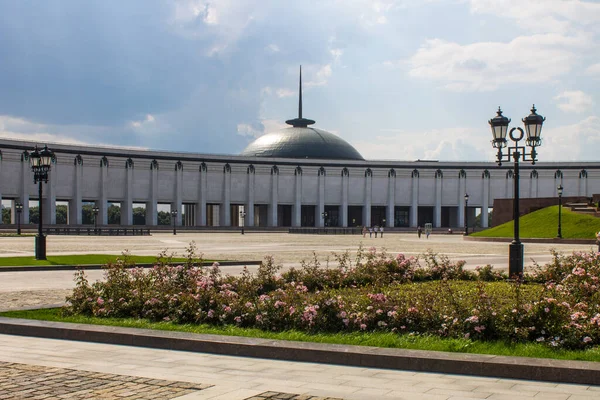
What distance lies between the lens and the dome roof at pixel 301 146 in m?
136

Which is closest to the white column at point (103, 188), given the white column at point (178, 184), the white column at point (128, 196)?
the white column at point (128, 196)

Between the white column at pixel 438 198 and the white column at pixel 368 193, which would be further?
the white column at pixel 438 198

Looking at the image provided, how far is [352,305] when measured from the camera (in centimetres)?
1070

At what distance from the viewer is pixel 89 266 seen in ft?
77.4

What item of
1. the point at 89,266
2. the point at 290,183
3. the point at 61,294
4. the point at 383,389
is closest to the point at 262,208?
the point at 290,183

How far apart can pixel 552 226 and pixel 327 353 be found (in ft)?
164

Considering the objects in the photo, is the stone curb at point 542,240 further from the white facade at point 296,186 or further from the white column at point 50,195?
the white column at point 50,195

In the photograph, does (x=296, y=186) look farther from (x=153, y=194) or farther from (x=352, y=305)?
(x=352, y=305)

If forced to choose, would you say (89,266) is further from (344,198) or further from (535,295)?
(344,198)

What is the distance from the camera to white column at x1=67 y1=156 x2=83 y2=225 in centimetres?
10106

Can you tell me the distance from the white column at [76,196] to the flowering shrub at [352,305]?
3616 inches

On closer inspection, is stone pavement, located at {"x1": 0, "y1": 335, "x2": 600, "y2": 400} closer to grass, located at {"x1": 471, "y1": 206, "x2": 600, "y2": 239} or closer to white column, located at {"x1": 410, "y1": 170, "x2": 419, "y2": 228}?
grass, located at {"x1": 471, "y1": 206, "x2": 600, "y2": 239}

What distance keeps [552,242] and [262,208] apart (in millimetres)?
76684

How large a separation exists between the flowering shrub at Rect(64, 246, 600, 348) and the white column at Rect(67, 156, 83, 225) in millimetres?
91855
